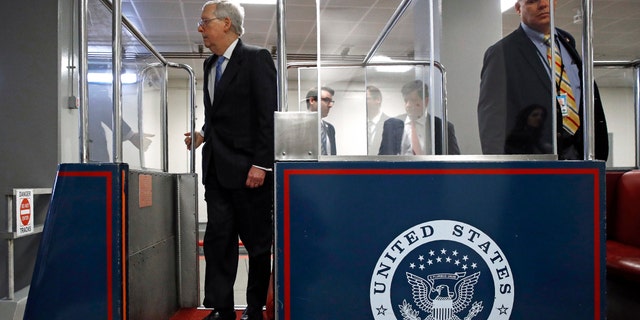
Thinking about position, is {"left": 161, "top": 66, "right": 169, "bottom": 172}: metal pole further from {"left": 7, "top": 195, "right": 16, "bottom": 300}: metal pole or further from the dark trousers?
{"left": 7, "top": 195, "right": 16, "bottom": 300}: metal pole

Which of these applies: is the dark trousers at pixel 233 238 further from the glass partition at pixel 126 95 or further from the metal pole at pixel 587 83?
the metal pole at pixel 587 83

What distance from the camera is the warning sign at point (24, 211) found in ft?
11.3

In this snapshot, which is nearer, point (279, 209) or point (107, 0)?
point (279, 209)

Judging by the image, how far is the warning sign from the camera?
343 centimetres

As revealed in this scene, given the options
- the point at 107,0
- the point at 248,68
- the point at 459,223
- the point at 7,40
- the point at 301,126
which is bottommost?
the point at 459,223

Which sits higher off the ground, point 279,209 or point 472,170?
point 472,170

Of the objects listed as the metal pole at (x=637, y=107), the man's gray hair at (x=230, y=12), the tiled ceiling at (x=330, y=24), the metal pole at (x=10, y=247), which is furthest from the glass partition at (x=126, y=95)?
the metal pole at (x=637, y=107)

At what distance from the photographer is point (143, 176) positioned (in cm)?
220

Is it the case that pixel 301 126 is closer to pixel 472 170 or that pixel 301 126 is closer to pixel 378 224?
pixel 378 224

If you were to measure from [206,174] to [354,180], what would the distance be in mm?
859

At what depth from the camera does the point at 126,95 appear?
3537 millimetres

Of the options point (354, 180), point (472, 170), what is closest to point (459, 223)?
point (472, 170)

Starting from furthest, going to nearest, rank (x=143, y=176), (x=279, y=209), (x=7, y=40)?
(x=7, y=40), (x=143, y=176), (x=279, y=209)

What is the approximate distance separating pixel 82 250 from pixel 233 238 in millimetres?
658
